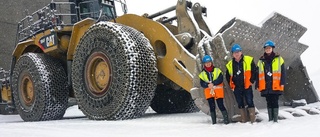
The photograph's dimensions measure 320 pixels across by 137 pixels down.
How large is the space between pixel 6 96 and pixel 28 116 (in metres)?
2.51

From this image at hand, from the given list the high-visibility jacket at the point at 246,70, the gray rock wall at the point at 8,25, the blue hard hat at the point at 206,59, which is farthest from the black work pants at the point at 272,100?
the gray rock wall at the point at 8,25

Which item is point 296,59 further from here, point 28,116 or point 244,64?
point 28,116

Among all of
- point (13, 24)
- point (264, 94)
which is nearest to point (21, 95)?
point (264, 94)

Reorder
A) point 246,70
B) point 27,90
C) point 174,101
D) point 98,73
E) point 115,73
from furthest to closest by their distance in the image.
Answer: point 27,90, point 174,101, point 98,73, point 115,73, point 246,70

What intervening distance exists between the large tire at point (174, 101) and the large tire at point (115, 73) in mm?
1735

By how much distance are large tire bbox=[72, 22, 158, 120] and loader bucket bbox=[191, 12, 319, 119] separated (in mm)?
935

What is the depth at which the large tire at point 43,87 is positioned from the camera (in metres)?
6.93

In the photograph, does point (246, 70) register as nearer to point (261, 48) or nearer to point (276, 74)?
point (276, 74)

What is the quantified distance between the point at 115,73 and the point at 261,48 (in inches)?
82.0

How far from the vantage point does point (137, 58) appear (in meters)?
5.31

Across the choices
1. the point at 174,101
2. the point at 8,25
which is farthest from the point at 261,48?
A: the point at 8,25

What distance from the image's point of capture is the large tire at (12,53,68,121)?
693 cm

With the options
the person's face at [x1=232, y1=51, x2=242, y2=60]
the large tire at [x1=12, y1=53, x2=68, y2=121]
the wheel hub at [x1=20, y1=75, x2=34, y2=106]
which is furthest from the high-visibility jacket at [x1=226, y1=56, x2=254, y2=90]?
the wheel hub at [x1=20, y1=75, x2=34, y2=106]

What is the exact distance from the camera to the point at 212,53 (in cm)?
466
